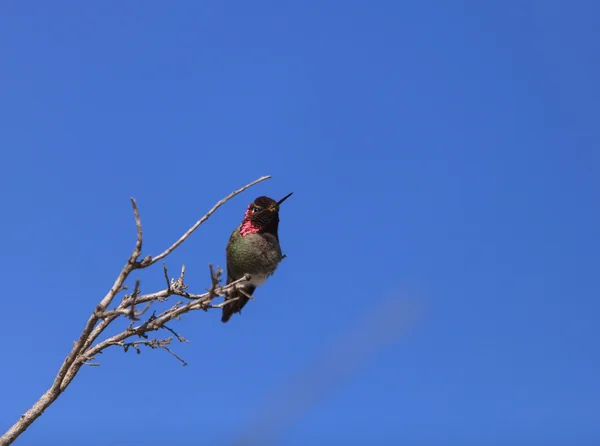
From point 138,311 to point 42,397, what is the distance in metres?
2.03

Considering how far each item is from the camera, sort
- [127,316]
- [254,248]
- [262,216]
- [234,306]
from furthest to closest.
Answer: [234,306] < [262,216] < [254,248] < [127,316]

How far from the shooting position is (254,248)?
386 inches

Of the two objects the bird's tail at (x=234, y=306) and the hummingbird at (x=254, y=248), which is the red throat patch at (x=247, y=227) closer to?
the hummingbird at (x=254, y=248)

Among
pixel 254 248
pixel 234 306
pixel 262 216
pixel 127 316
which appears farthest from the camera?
pixel 234 306

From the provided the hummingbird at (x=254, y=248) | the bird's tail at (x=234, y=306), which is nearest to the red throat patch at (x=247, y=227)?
the hummingbird at (x=254, y=248)

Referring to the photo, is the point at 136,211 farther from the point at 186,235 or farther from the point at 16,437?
the point at 16,437

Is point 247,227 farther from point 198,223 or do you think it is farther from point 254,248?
point 198,223

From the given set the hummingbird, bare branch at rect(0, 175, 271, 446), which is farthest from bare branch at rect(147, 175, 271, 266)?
the hummingbird

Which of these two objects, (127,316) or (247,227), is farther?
(247,227)

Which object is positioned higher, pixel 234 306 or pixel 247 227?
pixel 247 227

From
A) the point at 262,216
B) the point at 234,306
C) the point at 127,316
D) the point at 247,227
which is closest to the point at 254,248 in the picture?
the point at 247,227

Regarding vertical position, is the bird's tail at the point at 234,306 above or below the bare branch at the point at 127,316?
above

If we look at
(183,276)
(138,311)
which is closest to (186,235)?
(138,311)

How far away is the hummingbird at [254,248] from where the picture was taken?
9836 millimetres
